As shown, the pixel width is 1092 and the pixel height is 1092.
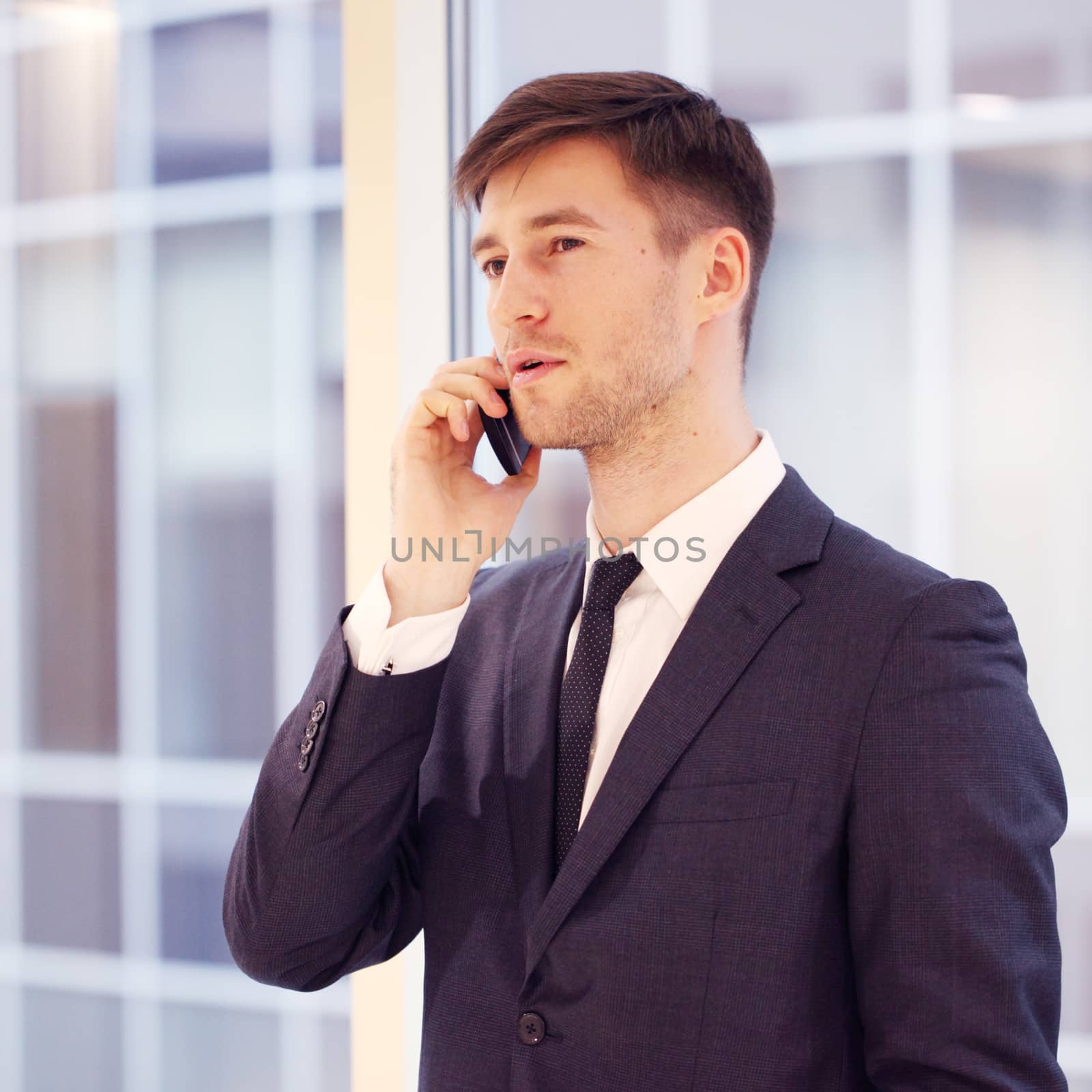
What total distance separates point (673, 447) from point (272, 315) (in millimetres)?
1072

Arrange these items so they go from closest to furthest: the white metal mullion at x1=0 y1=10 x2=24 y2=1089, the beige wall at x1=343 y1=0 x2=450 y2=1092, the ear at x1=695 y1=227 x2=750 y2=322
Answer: the ear at x1=695 y1=227 x2=750 y2=322, the beige wall at x1=343 y1=0 x2=450 y2=1092, the white metal mullion at x1=0 y1=10 x2=24 y2=1089

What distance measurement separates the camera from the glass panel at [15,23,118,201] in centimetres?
211

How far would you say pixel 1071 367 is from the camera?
5.16 ft

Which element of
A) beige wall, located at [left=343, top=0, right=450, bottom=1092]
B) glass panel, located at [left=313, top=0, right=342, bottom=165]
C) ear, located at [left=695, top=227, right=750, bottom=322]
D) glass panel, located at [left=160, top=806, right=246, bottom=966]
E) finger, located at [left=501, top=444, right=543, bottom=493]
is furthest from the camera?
glass panel, located at [left=160, top=806, right=246, bottom=966]

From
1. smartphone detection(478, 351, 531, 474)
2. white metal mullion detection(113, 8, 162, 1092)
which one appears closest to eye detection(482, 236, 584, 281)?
smartphone detection(478, 351, 531, 474)

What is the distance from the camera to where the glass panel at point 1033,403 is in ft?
5.16

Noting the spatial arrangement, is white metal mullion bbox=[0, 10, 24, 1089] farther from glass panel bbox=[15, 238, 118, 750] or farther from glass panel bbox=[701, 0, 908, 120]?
glass panel bbox=[701, 0, 908, 120]

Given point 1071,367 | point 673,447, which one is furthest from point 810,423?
point 673,447

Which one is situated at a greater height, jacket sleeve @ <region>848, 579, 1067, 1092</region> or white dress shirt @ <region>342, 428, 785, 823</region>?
white dress shirt @ <region>342, 428, 785, 823</region>

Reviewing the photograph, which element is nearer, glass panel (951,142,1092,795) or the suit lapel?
the suit lapel

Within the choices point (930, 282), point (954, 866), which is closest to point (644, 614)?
point (954, 866)

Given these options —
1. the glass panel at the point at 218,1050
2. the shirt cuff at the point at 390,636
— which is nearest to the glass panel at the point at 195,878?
the glass panel at the point at 218,1050

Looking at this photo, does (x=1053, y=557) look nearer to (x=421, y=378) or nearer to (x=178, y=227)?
(x=421, y=378)
